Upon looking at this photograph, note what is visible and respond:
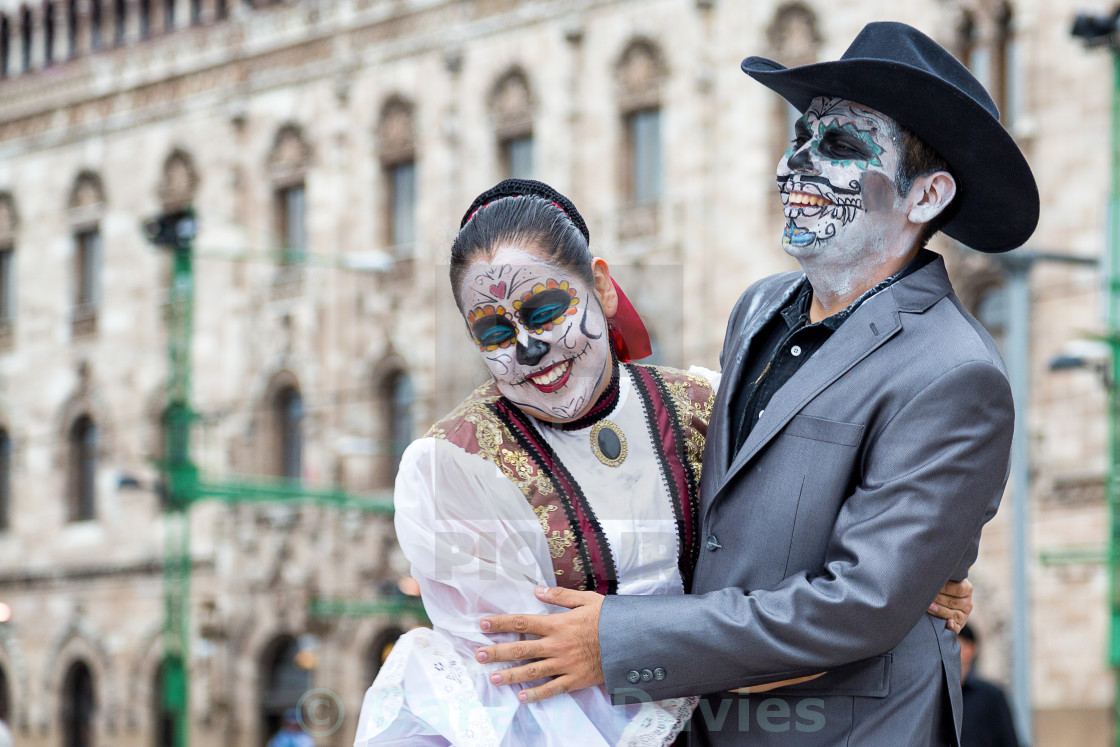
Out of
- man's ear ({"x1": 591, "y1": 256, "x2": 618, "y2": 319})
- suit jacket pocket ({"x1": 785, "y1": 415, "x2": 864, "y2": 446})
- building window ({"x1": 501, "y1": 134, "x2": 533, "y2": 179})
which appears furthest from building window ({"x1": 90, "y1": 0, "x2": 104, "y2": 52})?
suit jacket pocket ({"x1": 785, "y1": 415, "x2": 864, "y2": 446})

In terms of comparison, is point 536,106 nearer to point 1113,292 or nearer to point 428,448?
point 1113,292

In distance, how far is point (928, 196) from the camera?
11.1 feet

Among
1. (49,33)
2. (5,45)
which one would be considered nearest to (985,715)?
(49,33)

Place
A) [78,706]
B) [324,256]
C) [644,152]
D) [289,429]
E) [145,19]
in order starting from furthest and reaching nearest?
[145,19] → [78,706] → [289,429] → [324,256] → [644,152]

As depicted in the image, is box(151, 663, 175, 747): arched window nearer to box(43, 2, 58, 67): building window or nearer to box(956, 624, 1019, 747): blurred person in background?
box(43, 2, 58, 67): building window

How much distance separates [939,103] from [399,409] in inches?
991

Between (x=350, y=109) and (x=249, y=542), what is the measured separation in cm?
756

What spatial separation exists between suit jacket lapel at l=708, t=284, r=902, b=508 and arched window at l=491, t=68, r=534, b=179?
937 inches

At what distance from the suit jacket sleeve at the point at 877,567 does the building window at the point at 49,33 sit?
33.8 metres

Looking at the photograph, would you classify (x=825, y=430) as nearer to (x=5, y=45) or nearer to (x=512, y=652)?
(x=512, y=652)

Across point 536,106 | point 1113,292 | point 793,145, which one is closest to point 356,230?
point 536,106

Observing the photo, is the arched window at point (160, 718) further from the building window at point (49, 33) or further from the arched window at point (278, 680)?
the building window at point (49, 33)

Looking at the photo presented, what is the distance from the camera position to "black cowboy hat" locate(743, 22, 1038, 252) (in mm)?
3219

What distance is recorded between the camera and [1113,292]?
16625 millimetres
